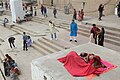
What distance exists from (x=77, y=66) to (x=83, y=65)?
0.25 m

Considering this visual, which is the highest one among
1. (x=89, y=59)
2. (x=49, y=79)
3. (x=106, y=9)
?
(x=106, y=9)

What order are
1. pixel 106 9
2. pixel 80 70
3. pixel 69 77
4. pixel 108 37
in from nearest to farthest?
pixel 69 77, pixel 80 70, pixel 108 37, pixel 106 9

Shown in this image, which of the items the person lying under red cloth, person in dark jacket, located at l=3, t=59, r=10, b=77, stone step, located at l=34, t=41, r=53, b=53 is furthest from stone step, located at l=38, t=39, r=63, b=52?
person in dark jacket, located at l=3, t=59, r=10, b=77

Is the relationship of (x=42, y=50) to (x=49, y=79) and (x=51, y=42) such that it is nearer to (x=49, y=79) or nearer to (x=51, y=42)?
(x=51, y=42)

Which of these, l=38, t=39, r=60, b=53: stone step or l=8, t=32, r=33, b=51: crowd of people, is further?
l=8, t=32, r=33, b=51: crowd of people

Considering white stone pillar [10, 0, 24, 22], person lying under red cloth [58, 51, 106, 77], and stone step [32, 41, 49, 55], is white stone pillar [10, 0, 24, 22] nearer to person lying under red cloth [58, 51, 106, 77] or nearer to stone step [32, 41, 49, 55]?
stone step [32, 41, 49, 55]

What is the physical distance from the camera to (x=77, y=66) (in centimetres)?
701

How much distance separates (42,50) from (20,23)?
31.7ft

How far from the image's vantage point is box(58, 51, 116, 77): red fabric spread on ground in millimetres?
6526

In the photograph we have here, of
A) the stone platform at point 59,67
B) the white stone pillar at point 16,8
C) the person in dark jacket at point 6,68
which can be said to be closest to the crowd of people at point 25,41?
the person in dark jacket at point 6,68

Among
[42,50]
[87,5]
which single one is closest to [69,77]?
[42,50]

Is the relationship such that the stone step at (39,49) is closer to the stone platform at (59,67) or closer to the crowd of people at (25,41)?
the crowd of people at (25,41)

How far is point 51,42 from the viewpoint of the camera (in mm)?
11516

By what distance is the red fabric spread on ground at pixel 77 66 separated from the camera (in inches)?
257
